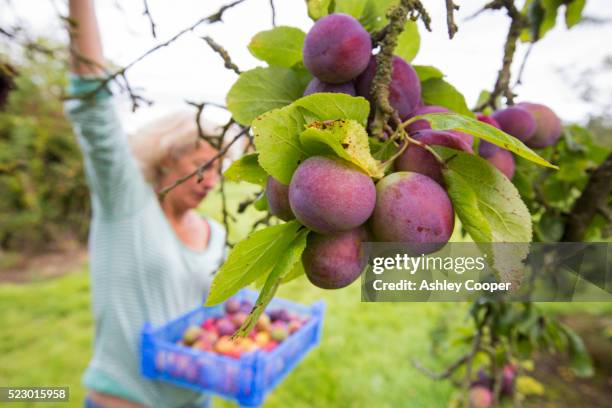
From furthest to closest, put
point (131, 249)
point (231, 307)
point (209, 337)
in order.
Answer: point (231, 307)
point (209, 337)
point (131, 249)

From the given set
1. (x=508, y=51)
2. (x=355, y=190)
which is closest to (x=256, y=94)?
(x=355, y=190)

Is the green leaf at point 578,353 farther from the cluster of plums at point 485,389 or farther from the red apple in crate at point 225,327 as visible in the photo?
the red apple in crate at point 225,327

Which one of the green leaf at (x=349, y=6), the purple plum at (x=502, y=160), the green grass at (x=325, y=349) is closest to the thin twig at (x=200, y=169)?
the green leaf at (x=349, y=6)

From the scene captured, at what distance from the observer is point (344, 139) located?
0.33 meters

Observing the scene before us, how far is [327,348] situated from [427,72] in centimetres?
263

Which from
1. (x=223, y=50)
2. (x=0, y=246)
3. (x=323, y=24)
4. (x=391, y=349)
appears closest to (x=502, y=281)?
(x=323, y=24)

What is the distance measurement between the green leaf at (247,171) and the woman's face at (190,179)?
144 centimetres

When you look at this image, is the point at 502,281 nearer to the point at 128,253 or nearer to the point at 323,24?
the point at 323,24

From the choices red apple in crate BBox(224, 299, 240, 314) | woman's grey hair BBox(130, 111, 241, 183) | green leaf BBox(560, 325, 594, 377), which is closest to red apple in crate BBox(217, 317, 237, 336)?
red apple in crate BBox(224, 299, 240, 314)

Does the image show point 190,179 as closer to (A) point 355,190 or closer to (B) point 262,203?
(B) point 262,203

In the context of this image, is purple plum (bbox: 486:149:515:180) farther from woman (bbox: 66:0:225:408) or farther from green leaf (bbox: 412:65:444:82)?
woman (bbox: 66:0:225:408)

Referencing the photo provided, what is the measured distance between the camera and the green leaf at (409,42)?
1.62 feet

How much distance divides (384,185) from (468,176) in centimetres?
8

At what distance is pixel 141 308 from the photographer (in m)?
1.88
